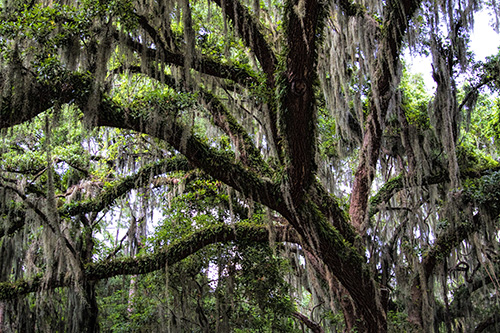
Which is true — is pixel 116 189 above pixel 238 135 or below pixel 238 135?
below

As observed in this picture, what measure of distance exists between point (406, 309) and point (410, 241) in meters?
1.13

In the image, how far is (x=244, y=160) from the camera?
5.68m

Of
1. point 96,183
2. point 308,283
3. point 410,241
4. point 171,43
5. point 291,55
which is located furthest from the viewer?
point 308,283

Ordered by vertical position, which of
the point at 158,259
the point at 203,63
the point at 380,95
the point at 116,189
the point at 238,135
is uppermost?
the point at 203,63

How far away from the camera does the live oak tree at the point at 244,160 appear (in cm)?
464

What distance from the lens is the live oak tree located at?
4.64m

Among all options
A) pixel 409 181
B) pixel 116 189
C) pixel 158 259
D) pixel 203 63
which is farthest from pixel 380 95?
pixel 116 189

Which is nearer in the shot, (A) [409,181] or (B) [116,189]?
(B) [116,189]

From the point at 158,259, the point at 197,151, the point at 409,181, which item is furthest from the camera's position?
the point at 409,181

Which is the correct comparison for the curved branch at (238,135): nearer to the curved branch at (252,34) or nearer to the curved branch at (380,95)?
the curved branch at (252,34)

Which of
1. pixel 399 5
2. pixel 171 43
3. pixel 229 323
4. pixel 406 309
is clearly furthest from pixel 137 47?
pixel 406 309

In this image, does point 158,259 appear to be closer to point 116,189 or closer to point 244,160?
point 116,189

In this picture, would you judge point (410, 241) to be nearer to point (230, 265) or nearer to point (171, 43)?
point (230, 265)

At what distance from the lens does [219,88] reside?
294 inches
